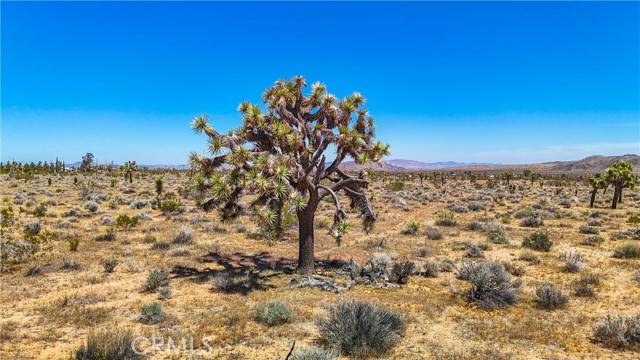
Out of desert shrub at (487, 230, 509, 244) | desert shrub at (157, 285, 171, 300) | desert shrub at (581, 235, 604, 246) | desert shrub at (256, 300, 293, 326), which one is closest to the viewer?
desert shrub at (256, 300, 293, 326)

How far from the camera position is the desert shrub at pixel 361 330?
25.4 feet

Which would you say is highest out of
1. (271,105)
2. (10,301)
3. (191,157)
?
(271,105)

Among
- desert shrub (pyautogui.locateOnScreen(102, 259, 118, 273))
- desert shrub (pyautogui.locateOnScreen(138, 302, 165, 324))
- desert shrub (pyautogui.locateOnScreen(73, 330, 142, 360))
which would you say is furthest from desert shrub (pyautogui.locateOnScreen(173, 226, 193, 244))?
desert shrub (pyautogui.locateOnScreen(73, 330, 142, 360))

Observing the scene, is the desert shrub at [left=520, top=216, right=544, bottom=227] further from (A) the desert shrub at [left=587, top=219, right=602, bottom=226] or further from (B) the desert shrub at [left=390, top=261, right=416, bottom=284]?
(B) the desert shrub at [left=390, top=261, right=416, bottom=284]

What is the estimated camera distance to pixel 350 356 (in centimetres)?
762

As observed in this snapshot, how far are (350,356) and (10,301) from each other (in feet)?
28.9

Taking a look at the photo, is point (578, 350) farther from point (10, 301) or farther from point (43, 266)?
point (43, 266)

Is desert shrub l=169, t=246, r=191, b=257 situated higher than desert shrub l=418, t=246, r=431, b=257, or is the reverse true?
desert shrub l=418, t=246, r=431, b=257

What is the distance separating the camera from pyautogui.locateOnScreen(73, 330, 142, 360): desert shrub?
269 inches

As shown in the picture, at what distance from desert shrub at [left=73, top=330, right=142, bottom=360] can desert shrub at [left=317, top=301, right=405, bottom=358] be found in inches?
140

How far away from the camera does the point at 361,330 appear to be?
26.1 ft

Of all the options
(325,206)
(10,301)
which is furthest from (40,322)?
(325,206)

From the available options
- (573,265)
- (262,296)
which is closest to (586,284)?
(573,265)

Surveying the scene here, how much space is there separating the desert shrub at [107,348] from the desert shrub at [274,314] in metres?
2.71
